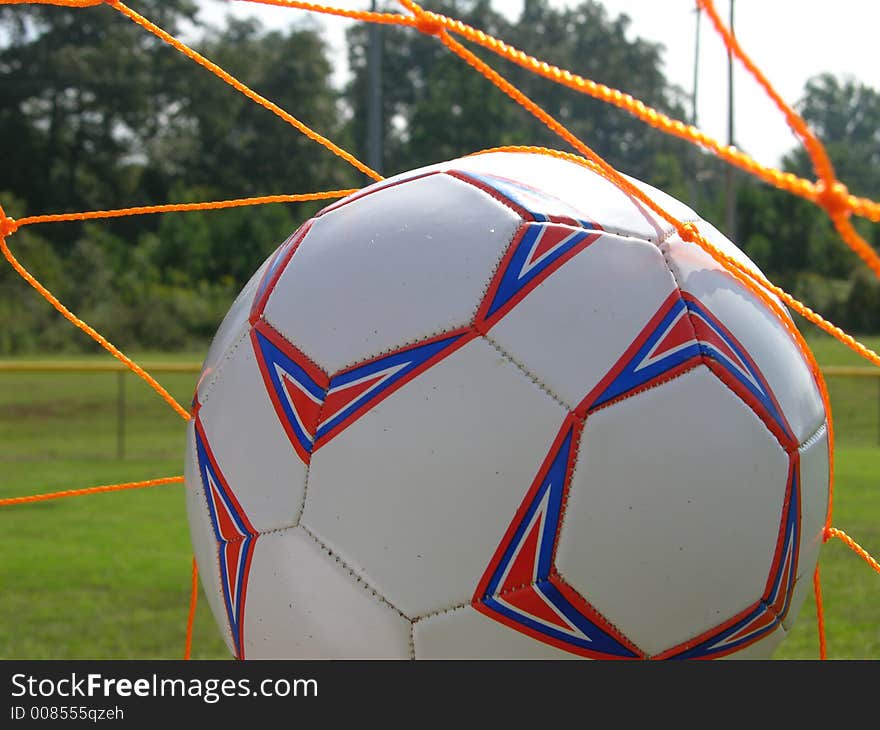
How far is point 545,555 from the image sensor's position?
2.06m

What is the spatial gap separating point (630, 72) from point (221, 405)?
207 feet

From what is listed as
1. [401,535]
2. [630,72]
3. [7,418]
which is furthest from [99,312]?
[630,72]

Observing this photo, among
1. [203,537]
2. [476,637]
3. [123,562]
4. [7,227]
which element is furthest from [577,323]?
[123,562]

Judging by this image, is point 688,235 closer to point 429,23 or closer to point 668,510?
point 668,510

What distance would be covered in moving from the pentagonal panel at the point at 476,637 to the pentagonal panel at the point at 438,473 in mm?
26

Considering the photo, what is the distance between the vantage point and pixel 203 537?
2.46 m

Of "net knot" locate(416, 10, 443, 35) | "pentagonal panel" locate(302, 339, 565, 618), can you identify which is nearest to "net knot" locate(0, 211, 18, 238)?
"net knot" locate(416, 10, 443, 35)

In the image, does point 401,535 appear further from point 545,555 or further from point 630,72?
point 630,72

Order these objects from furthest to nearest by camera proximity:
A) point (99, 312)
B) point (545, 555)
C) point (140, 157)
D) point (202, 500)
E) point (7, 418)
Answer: point (140, 157)
point (99, 312)
point (7, 418)
point (202, 500)
point (545, 555)

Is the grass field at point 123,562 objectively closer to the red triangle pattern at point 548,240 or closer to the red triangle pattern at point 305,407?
the red triangle pattern at point 305,407

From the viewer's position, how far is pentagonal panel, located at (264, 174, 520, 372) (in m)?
2.16

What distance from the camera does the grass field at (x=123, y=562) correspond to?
454 cm

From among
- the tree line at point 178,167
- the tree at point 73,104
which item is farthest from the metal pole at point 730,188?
the tree at point 73,104

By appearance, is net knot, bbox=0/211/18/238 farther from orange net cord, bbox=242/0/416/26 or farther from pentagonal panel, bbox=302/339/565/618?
pentagonal panel, bbox=302/339/565/618
